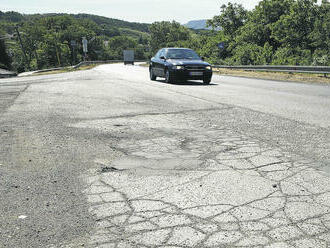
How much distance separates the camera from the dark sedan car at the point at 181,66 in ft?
49.8

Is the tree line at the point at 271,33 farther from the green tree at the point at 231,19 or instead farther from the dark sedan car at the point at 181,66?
the dark sedan car at the point at 181,66

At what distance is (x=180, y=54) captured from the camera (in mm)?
16578

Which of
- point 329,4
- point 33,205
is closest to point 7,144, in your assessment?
point 33,205

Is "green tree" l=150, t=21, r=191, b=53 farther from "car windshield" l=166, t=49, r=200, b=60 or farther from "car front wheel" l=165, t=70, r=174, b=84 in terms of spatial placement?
"car front wheel" l=165, t=70, r=174, b=84

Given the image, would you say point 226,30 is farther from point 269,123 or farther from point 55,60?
point 55,60

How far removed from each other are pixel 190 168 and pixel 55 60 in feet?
402

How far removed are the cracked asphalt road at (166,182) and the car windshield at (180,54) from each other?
990 cm

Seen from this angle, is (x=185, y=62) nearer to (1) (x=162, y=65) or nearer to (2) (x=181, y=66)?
(2) (x=181, y=66)

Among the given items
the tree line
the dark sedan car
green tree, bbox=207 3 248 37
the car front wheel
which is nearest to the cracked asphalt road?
the dark sedan car

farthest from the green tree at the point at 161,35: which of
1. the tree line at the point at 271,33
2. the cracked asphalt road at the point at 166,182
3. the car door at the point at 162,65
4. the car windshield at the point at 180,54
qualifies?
the cracked asphalt road at the point at 166,182

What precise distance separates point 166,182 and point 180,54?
1376 centimetres

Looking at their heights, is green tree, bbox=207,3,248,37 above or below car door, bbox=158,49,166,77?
above

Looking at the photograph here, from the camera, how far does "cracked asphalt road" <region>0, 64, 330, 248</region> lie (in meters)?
2.42

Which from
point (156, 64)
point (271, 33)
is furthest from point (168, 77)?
point (271, 33)
